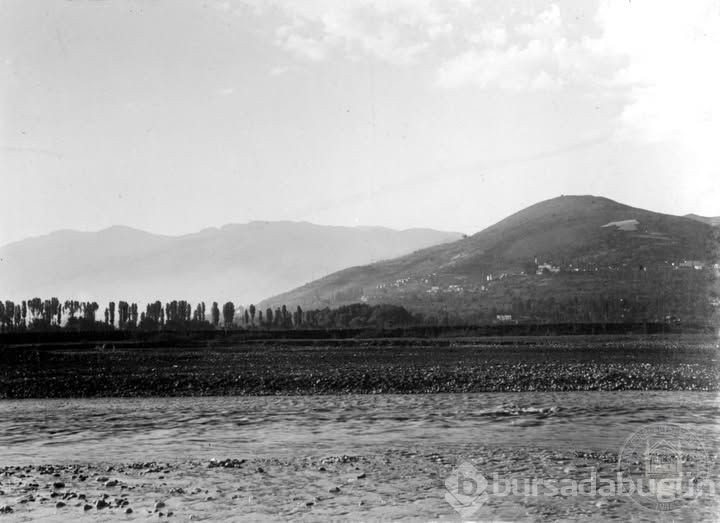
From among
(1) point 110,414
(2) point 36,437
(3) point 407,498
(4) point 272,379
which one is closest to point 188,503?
(3) point 407,498

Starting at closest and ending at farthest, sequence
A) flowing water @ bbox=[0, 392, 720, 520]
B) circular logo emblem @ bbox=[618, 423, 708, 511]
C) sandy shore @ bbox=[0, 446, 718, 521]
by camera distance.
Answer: sandy shore @ bbox=[0, 446, 718, 521] → flowing water @ bbox=[0, 392, 720, 520] → circular logo emblem @ bbox=[618, 423, 708, 511]

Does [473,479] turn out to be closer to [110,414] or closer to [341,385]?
[110,414]

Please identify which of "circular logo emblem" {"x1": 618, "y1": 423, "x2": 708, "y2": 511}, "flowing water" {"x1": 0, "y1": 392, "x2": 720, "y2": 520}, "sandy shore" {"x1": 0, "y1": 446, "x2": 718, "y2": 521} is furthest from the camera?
"circular logo emblem" {"x1": 618, "y1": 423, "x2": 708, "y2": 511}

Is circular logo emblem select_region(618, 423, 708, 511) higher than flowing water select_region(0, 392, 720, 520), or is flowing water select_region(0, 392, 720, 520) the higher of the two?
flowing water select_region(0, 392, 720, 520)

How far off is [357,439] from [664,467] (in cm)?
881

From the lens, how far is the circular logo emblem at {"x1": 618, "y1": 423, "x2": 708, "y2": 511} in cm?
1520

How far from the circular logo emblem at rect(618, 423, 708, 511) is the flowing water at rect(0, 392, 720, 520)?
20.5 inches

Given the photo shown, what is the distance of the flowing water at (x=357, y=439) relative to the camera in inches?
594

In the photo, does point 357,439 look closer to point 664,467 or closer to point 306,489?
point 306,489

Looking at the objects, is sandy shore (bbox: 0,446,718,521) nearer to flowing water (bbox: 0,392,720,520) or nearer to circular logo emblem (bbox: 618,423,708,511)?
flowing water (bbox: 0,392,720,520)

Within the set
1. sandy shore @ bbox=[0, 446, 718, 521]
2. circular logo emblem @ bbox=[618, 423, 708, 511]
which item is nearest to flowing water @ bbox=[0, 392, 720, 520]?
sandy shore @ bbox=[0, 446, 718, 521]

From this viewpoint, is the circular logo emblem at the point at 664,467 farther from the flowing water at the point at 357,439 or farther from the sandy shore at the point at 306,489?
the flowing water at the point at 357,439

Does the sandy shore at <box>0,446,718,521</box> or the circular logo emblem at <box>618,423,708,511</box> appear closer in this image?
the sandy shore at <box>0,446,718,521</box>

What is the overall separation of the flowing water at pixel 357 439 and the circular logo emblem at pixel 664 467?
521 mm
